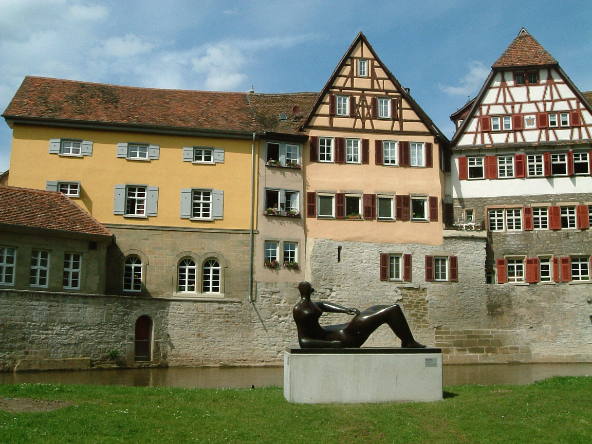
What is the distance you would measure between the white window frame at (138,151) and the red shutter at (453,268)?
16.4 m

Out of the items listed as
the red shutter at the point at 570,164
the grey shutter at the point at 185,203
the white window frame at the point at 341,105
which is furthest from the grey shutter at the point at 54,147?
the red shutter at the point at 570,164

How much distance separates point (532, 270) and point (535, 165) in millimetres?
5769

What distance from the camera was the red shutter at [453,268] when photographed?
34969 mm

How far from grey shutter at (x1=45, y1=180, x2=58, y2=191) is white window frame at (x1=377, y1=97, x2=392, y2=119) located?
16931mm

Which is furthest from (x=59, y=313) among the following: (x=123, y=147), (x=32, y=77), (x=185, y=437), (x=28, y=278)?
(x=185, y=437)

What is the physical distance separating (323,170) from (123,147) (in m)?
10.1

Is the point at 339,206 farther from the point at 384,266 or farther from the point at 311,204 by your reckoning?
the point at 384,266

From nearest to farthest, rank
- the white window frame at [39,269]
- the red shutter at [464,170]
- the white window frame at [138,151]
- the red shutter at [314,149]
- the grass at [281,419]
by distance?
the grass at [281,419], the white window frame at [39,269], the white window frame at [138,151], the red shutter at [314,149], the red shutter at [464,170]

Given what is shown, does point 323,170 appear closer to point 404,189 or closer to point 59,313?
point 404,189

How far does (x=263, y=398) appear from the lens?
15211 millimetres

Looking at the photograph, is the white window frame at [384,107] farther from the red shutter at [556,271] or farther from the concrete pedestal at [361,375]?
the concrete pedestal at [361,375]

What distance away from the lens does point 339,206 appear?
34.7 metres

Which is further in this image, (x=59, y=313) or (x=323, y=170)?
(x=323, y=170)

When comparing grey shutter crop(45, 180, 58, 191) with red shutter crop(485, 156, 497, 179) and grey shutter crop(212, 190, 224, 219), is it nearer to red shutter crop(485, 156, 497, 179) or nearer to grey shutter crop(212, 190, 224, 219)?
grey shutter crop(212, 190, 224, 219)
